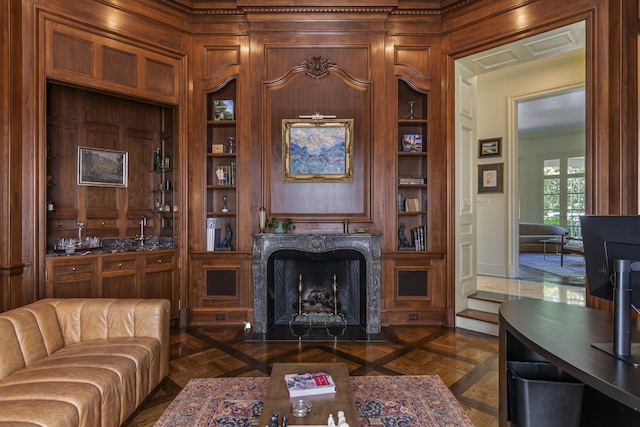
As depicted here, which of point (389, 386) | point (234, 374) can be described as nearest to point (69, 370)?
point (234, 374)

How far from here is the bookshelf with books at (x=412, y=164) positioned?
4098 millimetres

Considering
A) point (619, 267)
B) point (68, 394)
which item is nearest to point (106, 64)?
point (68, 394)

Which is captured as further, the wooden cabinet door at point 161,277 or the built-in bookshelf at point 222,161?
the built-in bookshelf at point 222,161

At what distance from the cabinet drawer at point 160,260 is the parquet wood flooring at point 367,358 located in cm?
74

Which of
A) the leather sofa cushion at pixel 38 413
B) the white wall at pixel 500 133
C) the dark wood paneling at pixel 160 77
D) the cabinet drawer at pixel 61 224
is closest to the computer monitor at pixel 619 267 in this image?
the leather sofa cushion at pixel 38 413

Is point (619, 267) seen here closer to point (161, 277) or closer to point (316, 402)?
point (316, 402)

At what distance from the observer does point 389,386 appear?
8.25ft

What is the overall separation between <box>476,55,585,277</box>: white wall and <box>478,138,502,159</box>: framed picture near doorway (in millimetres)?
62

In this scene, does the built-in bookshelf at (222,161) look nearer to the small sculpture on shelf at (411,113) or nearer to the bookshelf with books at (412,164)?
the bookshelf with books at (412,164)

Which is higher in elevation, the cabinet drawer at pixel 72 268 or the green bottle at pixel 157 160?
the green bottle at pixel 157 160

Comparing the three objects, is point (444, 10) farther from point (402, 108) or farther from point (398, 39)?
point (402, 108)

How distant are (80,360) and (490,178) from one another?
6.04 m

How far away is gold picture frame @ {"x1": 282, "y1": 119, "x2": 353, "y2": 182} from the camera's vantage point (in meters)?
4.00

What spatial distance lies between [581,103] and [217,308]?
783 centimetres
